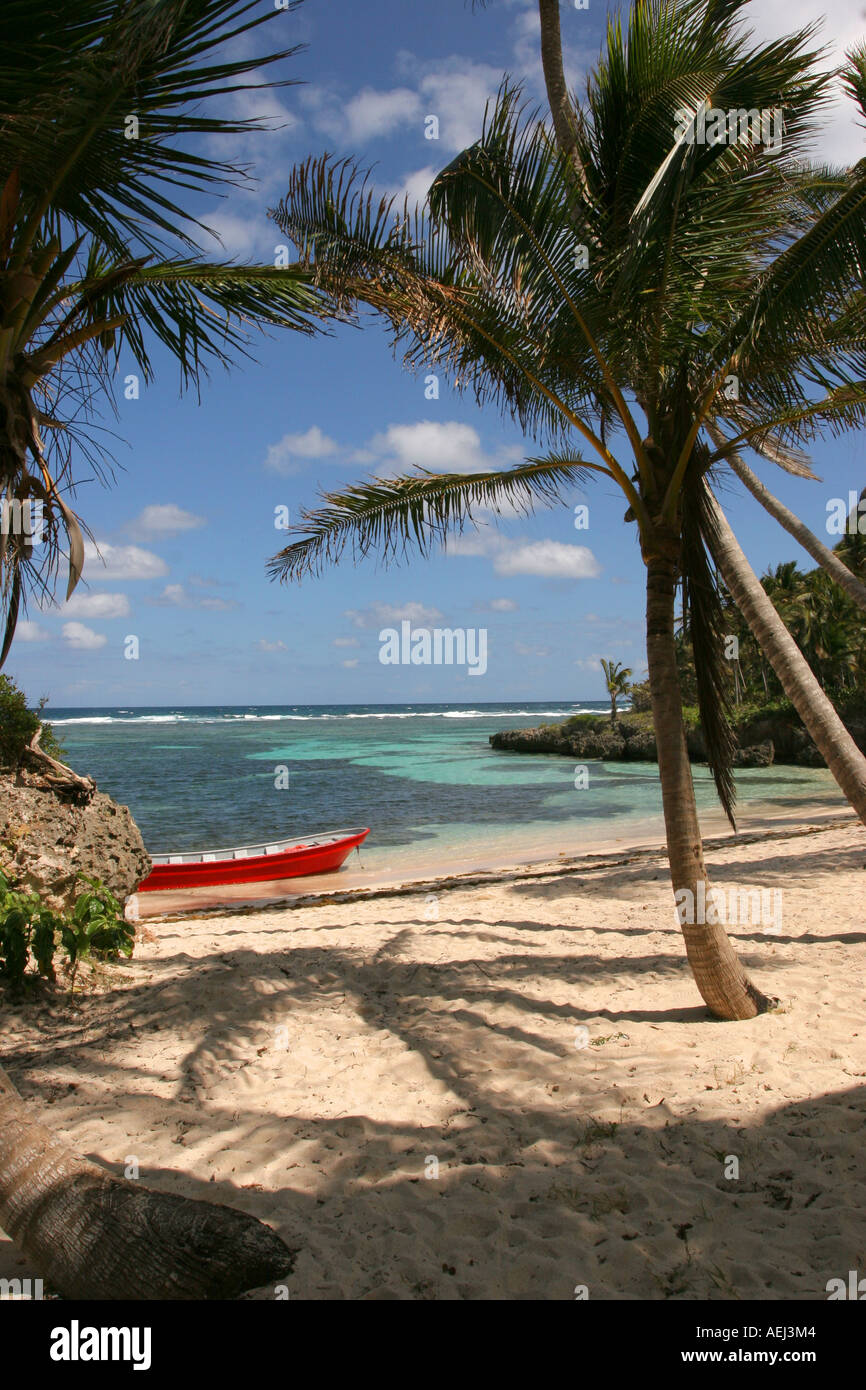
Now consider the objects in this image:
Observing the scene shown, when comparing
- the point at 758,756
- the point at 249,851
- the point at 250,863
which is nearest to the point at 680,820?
the point at 250,863

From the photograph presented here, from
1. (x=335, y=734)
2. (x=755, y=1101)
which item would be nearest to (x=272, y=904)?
(x=755, y=1101)

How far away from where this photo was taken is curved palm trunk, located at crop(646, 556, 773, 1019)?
4.83 metres

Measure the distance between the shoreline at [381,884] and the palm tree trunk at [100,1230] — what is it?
862 centimetres

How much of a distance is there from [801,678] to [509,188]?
14.2 feet

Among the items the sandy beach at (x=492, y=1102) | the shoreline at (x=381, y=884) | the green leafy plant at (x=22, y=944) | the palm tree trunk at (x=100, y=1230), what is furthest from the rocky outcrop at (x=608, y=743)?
the palm tree trunk at (x=100, y=1230)

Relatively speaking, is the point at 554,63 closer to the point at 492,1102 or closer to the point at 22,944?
the point at 492,1102

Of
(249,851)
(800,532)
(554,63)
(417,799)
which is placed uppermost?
(554,63)

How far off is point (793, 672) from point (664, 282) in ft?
10.9

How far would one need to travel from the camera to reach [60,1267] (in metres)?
2.23

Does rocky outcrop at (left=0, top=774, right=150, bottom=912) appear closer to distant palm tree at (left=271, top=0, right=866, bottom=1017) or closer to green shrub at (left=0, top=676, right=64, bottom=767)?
green shrub at (left=0, top=676, right=64, bottom=767)

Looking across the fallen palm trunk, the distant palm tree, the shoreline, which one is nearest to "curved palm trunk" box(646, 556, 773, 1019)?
the distant palm tree

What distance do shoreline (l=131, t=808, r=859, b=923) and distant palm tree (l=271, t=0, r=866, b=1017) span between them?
7.13m

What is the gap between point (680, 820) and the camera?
489 cm
